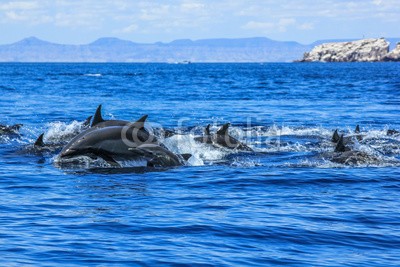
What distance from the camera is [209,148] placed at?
19.8m

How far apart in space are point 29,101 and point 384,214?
117 feet

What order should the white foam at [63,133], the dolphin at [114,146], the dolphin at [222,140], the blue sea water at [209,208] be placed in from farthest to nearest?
the white foam at [63,133] → the dolphin at [222,140] → the dolphin at [114,146] → the blue sea water at [209,208]

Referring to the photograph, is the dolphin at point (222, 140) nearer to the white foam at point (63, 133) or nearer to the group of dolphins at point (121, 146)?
the group of dolphins at point (121, 146)

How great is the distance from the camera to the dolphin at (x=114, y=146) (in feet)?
53.7

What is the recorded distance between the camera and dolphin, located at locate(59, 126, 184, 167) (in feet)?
53.7

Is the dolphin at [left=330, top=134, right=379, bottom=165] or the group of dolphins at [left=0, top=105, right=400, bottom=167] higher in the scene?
the group of dolphins at [left=0, top=105, right=400, bottom=167]

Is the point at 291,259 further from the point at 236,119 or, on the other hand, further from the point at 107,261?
the point at 236,119

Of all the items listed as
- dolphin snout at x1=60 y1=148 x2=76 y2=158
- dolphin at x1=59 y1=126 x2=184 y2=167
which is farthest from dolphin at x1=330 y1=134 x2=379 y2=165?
dolphin snout at x1=60 y1=148 x2=76 y2=158

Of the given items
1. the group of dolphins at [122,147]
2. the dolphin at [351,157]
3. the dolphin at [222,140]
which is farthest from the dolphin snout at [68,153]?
the dolphin at [351,157]

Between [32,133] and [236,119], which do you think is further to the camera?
[236,119]

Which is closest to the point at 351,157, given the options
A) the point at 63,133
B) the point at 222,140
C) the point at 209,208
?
the point at 222,140

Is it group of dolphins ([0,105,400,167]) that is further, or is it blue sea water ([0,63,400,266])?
group of dolphins ([0,105,400,167])

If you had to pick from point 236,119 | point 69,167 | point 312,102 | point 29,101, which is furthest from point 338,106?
point 69,167

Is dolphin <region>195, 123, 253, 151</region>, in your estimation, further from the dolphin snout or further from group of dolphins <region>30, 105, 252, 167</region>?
the dolphin snout
